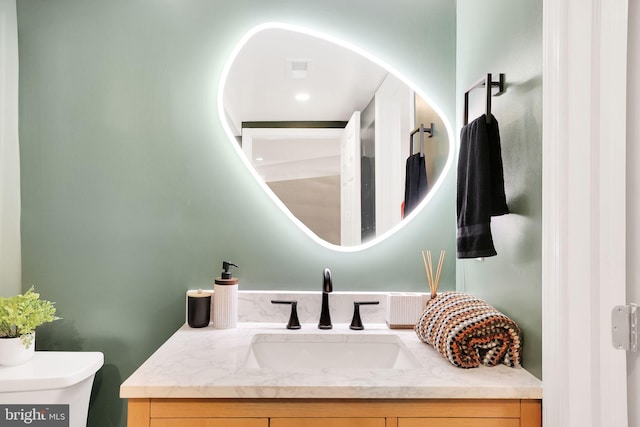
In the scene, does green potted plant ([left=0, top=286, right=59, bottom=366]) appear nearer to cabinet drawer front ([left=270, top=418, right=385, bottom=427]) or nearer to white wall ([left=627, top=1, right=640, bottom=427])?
cabinet drawer front ([left=270, top=418, right=385, bottom=427])

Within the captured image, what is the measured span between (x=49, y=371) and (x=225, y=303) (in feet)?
1.84

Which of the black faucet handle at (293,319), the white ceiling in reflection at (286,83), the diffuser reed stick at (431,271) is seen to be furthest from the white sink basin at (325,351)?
the white ceiling in reflection at (286,83)

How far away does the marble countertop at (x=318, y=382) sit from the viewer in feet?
3.56

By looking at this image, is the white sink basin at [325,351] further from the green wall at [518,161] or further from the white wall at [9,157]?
the white wall at [9,157]

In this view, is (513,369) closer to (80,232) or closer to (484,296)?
(484,296)

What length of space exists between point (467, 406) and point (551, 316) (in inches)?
11.3

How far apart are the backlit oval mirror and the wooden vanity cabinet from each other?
75 cm

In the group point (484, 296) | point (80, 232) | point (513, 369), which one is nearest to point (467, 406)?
point (513, 369)

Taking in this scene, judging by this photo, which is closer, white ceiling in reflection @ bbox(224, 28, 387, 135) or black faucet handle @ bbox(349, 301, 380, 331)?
black faucet handle @ bbox(349, 301, 380, 331)

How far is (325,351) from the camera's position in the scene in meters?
1.56

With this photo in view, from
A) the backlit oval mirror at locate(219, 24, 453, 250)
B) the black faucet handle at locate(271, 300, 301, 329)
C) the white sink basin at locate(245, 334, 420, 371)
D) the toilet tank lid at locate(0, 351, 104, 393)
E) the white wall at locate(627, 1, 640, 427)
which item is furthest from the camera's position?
the backlit oval mirror at locate(219, 24, 453, 250)

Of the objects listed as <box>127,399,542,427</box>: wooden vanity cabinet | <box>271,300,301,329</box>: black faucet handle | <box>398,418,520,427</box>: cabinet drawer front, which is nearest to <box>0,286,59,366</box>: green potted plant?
<box>127,399,542,427</box>: wooden vanity cabinet

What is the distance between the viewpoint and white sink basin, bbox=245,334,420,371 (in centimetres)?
153

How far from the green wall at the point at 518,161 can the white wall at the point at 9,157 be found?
1.63 meters
